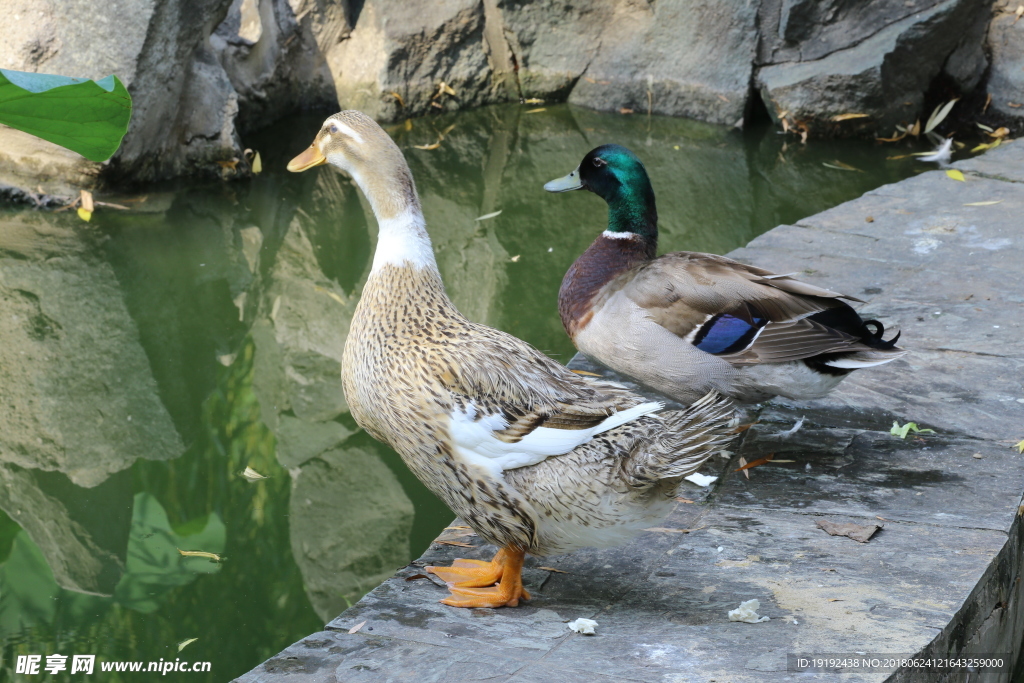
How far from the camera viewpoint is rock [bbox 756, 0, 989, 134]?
274 inches

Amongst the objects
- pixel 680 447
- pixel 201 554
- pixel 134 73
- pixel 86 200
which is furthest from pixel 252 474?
pixel 134 73

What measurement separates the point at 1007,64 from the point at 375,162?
636 centimetres

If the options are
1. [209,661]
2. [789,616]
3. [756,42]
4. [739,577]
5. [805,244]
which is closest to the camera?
[789,616]

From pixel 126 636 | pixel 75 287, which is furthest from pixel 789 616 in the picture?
pixel 75 287

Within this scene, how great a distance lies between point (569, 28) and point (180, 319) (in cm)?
483

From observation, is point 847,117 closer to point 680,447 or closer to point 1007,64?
point 1007,64

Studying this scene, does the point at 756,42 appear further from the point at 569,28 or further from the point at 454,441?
the point at 454,441

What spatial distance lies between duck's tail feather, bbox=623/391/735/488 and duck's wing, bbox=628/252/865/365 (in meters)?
0.74

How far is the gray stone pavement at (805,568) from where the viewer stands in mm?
1984

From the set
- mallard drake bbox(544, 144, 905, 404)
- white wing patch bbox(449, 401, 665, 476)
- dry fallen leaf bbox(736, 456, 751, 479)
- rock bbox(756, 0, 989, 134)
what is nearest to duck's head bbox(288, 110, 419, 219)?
white wing patch bbox(449, 401, 665, 476)

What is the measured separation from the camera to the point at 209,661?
8.65 feet

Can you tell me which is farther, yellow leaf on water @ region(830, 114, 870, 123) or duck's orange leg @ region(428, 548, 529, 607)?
yellow leaf on water @ region(830, 114, 870, 123)

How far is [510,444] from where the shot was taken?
6.90ft

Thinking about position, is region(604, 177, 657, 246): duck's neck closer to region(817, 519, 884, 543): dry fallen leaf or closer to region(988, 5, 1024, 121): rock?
region(817, 519, 884, 543): dry fallen leaf
